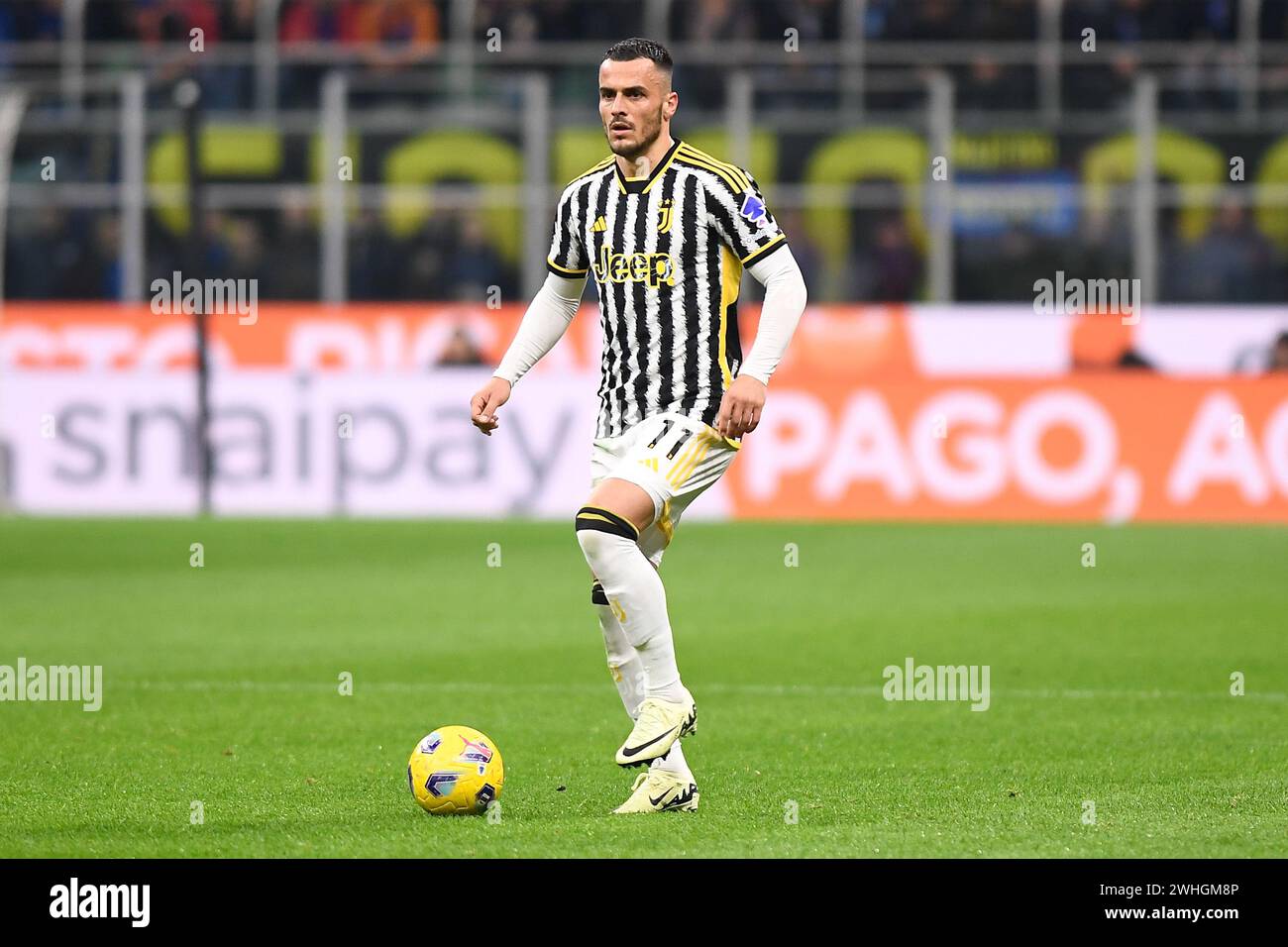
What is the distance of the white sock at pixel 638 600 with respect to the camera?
647 cm

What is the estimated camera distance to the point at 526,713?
356 inches

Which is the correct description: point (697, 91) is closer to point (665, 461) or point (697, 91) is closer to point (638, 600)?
point (665, 461)

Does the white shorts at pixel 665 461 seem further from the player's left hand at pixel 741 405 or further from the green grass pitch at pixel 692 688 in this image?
the green grass pitch at pixel 692 688

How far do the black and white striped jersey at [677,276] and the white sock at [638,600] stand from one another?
482 millimetres

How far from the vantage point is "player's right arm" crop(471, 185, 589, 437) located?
702 cm

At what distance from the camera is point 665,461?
6.61 meters

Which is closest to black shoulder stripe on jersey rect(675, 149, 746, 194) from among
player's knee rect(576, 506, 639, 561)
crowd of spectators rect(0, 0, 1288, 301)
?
player's knee rect(576, 506, 639, 561)

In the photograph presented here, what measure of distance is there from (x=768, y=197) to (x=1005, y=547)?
21.6ft

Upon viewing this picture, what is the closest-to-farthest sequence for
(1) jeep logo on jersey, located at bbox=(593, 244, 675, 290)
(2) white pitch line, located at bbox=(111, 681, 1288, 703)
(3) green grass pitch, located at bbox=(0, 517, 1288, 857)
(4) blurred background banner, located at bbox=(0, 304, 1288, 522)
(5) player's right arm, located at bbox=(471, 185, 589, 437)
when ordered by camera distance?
(3) green grass pitch, located at bbox=(0, 517, 1288, 857)
(1) jeep logo on jersey, located at bbox=(593, 244, 675, 290)
(5) player's right arm, located at bbox=(471, 185, 589, 437)
(2) white pitch line, located at bbox=(111, 681, 1288, 703)
(4) blurred background banner, located at bbox=(0, 304, 1288, 522)

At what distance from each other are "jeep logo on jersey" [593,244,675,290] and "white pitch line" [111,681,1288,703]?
11.0 feet

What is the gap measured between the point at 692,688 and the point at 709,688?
82mm

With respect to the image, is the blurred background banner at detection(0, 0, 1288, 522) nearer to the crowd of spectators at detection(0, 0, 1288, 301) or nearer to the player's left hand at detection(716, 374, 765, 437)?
the crowd of spectators at detection(0, 0, 1288, 301)
